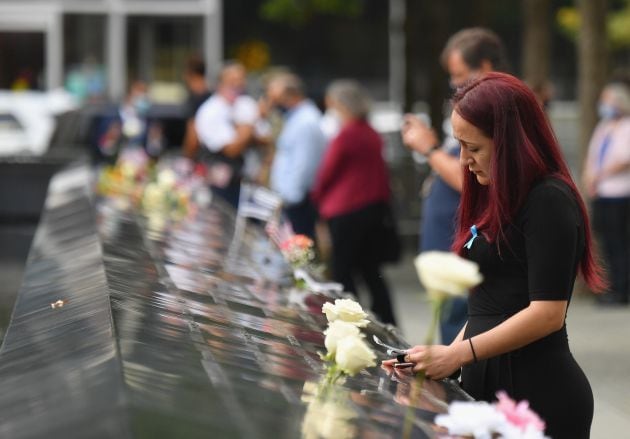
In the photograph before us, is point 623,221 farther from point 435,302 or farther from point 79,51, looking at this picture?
point 79,51

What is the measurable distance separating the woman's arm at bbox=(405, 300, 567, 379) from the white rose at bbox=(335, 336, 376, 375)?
41cm

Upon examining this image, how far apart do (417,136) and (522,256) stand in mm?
2741

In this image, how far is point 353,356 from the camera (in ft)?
11.3

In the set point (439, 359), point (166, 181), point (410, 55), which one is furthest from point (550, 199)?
point (410, 55)

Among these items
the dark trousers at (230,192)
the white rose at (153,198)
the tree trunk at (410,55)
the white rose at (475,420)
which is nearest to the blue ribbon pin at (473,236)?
the white rose at (475,420)

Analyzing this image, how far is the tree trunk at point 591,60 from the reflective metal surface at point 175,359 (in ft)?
25.9

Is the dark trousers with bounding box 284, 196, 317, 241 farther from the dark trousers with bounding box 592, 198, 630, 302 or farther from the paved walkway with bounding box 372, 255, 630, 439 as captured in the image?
the dark trousers with bounding box 592, 198, 630, 302

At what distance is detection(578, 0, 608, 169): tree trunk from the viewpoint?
45.8 ft

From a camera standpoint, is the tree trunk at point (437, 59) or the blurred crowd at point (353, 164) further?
the tree trunk at point (437, 59)

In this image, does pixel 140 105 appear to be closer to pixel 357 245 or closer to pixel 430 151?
Answer: pixel 357 245

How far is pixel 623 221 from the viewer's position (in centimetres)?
1261

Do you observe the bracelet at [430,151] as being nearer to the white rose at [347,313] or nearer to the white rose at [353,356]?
the white rose at [347,313]

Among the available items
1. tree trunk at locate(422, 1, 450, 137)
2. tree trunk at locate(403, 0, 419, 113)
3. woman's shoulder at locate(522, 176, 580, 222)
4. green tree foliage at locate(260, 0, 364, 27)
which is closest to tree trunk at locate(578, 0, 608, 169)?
tree trunk at locate(422, 1, 450, 137)

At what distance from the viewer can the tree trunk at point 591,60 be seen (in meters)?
13.9
